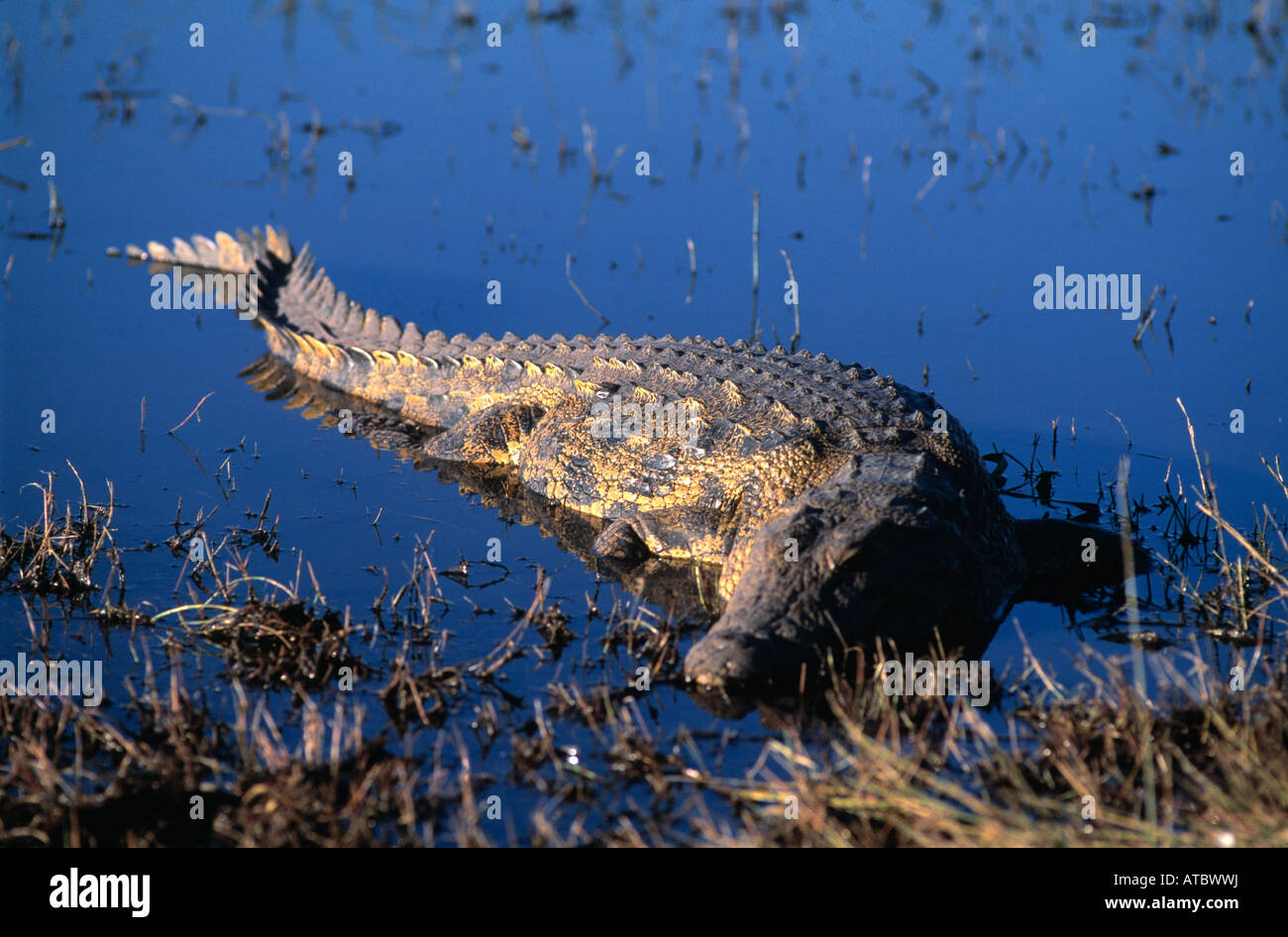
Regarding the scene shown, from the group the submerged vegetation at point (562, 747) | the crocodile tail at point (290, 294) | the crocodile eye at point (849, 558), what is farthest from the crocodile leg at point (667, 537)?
the crocodile tail at point (290, 294)

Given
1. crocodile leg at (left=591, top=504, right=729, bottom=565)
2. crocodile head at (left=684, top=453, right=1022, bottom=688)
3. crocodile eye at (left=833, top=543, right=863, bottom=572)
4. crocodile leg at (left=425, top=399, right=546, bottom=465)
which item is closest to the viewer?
crocodile head at (left=684, top=453, right=1022, bottom=688)

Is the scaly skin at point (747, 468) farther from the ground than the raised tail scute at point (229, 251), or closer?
closer

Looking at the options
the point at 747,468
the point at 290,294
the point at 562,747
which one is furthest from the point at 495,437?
the point at 562,747

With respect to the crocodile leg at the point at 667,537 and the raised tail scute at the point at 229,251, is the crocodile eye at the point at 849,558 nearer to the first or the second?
the crocodile leg at the point at 667,537

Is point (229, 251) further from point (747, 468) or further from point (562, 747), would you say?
point (562, 747)

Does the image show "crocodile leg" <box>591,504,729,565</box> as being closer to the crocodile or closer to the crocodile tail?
the crocodile

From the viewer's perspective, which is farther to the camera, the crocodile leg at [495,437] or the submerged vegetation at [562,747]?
the crocodile leg at [495,437]

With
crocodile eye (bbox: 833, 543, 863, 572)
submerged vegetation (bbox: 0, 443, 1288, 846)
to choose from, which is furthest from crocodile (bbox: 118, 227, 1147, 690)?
submerged vegetation (bbox: 0, 443, 1288, 846)
